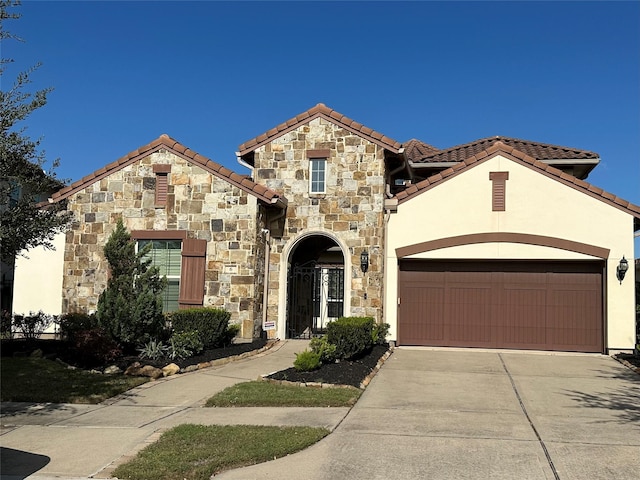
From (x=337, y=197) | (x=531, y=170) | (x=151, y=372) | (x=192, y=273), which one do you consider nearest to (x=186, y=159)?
(x=192, y=273)

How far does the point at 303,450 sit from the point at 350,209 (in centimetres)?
1020

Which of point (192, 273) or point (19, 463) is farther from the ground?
point (192, 273)

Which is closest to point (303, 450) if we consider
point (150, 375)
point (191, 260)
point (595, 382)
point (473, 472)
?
point (473, 472)

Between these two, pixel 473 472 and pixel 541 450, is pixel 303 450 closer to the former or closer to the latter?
pixel 473 472

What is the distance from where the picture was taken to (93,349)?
462 inches

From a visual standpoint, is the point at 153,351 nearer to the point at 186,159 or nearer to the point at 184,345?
the point at 184,345

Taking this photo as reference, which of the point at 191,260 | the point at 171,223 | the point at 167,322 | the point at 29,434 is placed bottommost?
the point at 29,434

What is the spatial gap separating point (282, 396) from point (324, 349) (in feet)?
8.36

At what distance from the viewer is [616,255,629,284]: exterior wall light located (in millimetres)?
14797

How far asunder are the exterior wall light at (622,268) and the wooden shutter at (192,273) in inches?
409

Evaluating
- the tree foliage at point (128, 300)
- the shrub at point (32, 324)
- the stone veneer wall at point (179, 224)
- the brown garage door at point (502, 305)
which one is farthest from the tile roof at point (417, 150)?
the shrub at point (32, 324)

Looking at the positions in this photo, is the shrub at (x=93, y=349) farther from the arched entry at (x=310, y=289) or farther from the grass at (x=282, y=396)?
the arched entry at (x=310, y=289)

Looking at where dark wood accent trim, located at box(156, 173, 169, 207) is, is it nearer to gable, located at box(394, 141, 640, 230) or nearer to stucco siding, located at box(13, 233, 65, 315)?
stucco siding, located at box(13, 233, 65, 315)

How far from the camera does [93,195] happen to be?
16.4 meters
